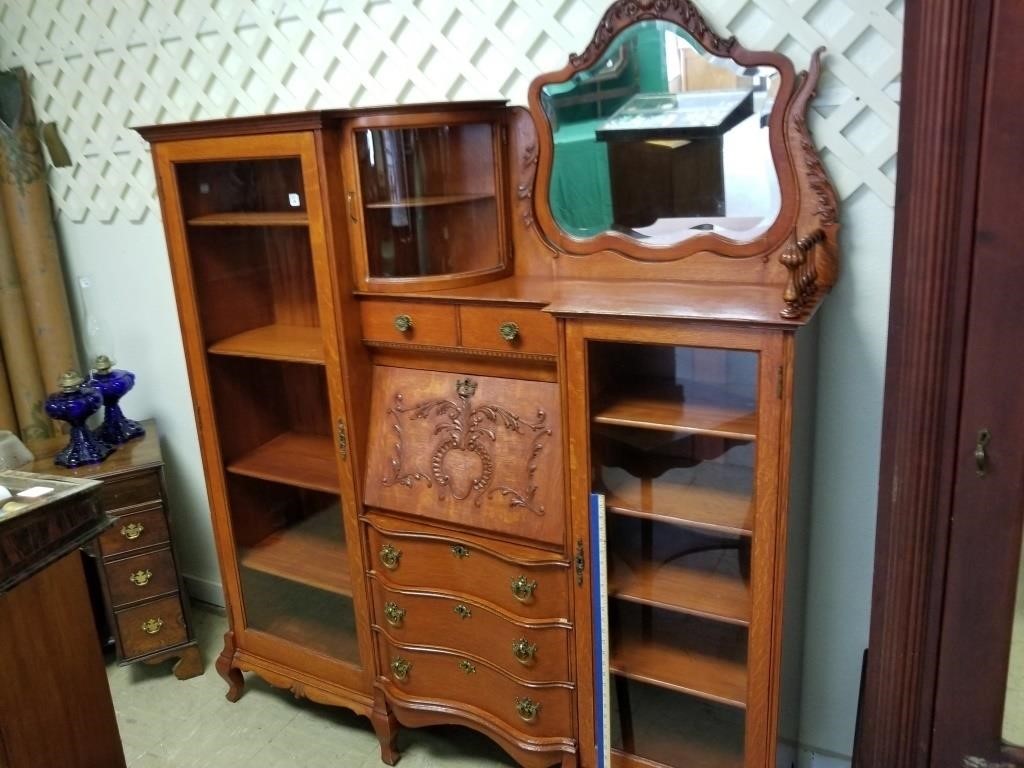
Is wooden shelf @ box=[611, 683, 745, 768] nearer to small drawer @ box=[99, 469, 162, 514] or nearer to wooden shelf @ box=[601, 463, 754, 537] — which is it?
wooden shelf @ box=[601, 463, 754, 537]

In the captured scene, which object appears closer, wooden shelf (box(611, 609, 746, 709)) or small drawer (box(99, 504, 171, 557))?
wooden shelf (box(611, 609, 746, 709))

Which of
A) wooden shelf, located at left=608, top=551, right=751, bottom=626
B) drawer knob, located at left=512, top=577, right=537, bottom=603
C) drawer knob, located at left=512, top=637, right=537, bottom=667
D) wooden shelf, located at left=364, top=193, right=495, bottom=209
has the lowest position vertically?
drawer knob, located at left=512, top=637, right=537, bottom=667

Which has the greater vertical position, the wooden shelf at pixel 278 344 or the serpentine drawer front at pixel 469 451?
the wooden shelf at pixel 278 344

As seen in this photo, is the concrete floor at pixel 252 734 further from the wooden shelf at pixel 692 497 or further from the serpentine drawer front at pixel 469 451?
the wooden shelf at pixel 692 497

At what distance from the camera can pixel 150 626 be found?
2.29m

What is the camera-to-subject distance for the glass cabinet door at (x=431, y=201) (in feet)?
5.49

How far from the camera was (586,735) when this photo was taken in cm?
165

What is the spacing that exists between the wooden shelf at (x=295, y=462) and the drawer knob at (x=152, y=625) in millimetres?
571

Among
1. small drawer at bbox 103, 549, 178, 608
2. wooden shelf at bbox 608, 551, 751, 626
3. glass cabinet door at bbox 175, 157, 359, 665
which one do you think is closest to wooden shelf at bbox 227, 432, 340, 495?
glass cabinet door at bbox 175, 157, 359, 665

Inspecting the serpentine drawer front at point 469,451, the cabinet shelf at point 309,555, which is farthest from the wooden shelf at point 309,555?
the serpentine drawer front at point 469,451

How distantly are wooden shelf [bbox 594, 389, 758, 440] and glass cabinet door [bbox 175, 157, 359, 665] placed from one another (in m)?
0.68

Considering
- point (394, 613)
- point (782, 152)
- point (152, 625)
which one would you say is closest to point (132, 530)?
point (152, 625)

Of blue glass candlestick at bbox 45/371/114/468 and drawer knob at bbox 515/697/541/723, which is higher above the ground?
blue glass candlestick at bbox 45/371/114/468

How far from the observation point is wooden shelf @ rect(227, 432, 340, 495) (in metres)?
1.98
